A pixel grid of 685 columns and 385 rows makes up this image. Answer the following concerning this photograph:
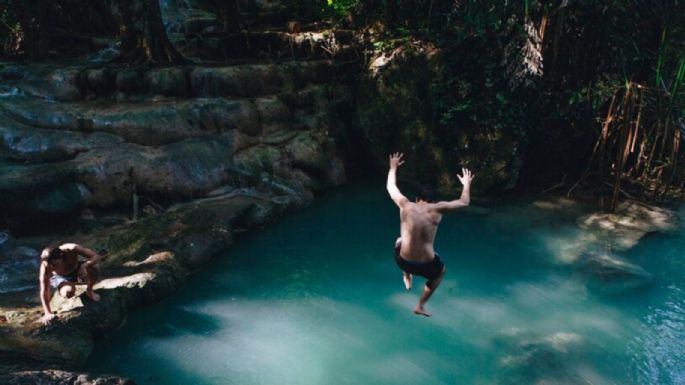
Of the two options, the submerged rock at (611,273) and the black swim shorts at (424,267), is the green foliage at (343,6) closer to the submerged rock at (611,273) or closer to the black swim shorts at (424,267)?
the submerged rock at (611,273)

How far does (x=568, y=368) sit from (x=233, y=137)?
739 cm

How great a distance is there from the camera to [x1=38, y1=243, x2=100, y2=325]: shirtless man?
5387 mm

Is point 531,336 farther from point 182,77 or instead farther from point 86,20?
point 86,20

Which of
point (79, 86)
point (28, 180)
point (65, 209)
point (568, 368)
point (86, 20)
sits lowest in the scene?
point (568, 368)

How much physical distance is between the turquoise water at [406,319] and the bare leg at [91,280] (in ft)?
1.83

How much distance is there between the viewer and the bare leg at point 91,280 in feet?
18.7

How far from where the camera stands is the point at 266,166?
1006 centimetres

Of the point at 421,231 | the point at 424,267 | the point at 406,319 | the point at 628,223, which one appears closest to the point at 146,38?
the point at 406,319

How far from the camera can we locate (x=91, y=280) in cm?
580

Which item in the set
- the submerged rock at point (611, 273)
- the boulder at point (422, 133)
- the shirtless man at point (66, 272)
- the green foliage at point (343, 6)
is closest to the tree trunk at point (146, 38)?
the boulder at point (422, 133)

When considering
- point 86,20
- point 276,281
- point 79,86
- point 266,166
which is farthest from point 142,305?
point 86,20

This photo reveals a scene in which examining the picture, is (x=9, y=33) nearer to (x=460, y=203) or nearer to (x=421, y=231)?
(x=421, y=231)

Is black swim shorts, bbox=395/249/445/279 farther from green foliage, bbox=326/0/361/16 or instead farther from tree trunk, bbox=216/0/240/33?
tree trunk, bbox=216/0/240/33

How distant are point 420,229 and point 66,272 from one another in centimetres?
423
